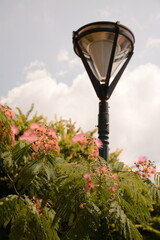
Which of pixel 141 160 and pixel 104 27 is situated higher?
pixel 104 27

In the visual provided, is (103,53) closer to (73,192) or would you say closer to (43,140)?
(43,140)

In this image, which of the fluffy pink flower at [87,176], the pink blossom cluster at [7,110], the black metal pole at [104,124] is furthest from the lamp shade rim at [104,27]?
the fluffy pink flower at [87,176]

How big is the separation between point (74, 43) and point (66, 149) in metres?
2.72

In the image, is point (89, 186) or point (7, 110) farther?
point (7, 110)

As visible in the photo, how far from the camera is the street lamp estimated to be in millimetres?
4656

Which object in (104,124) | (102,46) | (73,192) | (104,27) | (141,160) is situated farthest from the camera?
(102,46)

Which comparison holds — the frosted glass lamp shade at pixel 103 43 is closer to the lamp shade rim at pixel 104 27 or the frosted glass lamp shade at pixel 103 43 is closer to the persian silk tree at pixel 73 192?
the lamp shade rim at pixel 104 27

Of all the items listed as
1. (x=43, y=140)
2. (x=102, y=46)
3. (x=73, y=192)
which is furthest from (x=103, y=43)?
(x=73, y=192)

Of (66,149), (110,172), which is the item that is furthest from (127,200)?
(66,149)

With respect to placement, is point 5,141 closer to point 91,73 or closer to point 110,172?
point 110,172

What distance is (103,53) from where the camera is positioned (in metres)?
4.85

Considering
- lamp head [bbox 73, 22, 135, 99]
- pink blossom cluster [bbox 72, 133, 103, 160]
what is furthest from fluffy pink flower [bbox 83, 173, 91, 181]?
lamp head [bbox 73, 22, 135, 99]

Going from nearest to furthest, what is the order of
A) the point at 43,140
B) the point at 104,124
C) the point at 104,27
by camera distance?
the point at 43,140
the point at 104,124
the point at 104,27

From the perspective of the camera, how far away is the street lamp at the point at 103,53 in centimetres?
466
